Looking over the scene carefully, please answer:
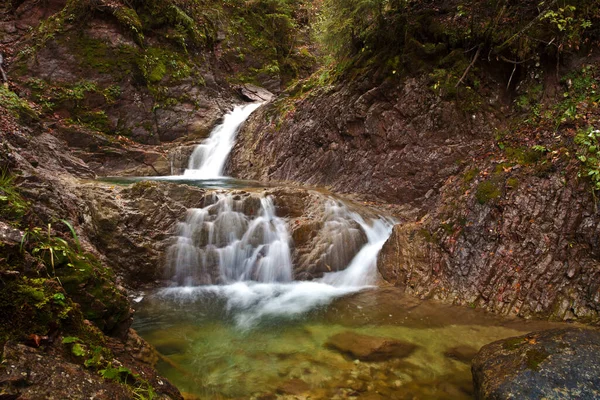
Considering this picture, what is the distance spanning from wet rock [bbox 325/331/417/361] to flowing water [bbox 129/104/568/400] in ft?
0.30

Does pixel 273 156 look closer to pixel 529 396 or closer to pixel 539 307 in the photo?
pixel 539 307

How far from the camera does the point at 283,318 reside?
17.2 ft

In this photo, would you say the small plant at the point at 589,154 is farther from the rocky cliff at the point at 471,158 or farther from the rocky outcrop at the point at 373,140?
the rocky outcrop at the point at 373,140

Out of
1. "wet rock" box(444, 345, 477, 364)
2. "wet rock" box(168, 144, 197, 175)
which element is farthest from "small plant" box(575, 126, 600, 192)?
"wet rock" box(168, 144, 197, 175)

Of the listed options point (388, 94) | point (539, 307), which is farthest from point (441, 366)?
point (388, 94)

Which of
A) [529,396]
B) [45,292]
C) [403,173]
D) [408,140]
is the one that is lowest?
[529,396]

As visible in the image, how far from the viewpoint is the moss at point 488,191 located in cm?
582

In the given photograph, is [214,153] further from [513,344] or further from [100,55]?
[513,344]

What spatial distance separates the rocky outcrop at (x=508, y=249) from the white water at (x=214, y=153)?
784 cm

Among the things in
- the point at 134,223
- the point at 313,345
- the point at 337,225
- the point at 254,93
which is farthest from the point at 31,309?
the point at 254,93

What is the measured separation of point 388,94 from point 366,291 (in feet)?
17.1

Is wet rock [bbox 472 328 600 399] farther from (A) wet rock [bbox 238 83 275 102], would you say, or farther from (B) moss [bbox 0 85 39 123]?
(A) wet rock [bbox 238 83 275 102]

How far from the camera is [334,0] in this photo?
28.0 feet

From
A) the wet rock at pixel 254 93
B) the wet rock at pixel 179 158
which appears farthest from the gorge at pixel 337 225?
the wet rock at pixel 254 93
